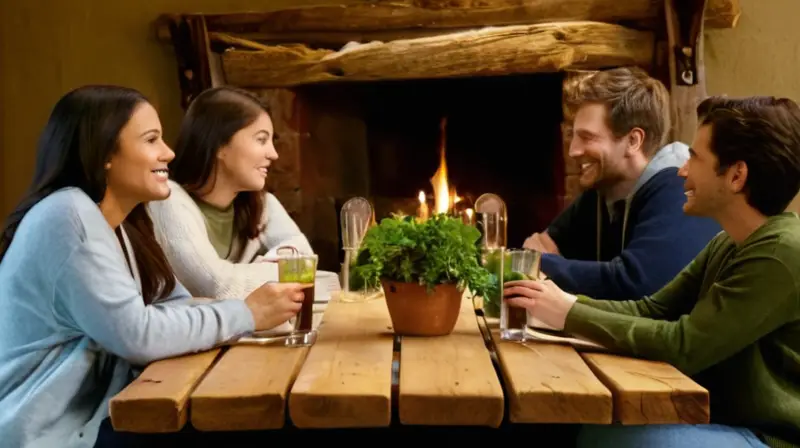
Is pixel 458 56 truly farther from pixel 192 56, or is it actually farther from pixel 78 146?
pixel 78 146

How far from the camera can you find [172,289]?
5.71 feet

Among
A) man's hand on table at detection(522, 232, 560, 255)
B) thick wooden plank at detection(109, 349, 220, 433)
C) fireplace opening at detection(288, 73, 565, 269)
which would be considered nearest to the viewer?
thick wooden plank at detection(109, 349, 220, 433)

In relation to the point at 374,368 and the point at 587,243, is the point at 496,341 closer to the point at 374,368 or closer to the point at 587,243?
the point at 374,368

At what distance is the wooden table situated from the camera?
1.17 metres

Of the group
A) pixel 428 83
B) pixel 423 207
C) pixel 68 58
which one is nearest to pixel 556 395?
pixel 423 207

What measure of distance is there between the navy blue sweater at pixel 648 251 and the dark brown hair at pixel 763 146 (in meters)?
0.57

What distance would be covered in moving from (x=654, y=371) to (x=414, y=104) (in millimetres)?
2751

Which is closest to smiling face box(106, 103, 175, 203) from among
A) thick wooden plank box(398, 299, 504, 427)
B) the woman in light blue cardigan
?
the woman in light blue cardigan

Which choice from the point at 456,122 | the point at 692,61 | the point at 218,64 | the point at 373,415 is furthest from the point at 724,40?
the point at 373,415

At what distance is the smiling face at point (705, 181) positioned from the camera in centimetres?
150

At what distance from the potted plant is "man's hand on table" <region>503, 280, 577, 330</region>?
5 cm

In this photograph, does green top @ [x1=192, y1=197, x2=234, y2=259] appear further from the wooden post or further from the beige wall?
the beige wall

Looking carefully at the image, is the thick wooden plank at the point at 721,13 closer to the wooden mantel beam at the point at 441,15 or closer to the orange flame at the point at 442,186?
the wooden mantel beam at the point at 441,15

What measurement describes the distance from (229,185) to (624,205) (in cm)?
112
